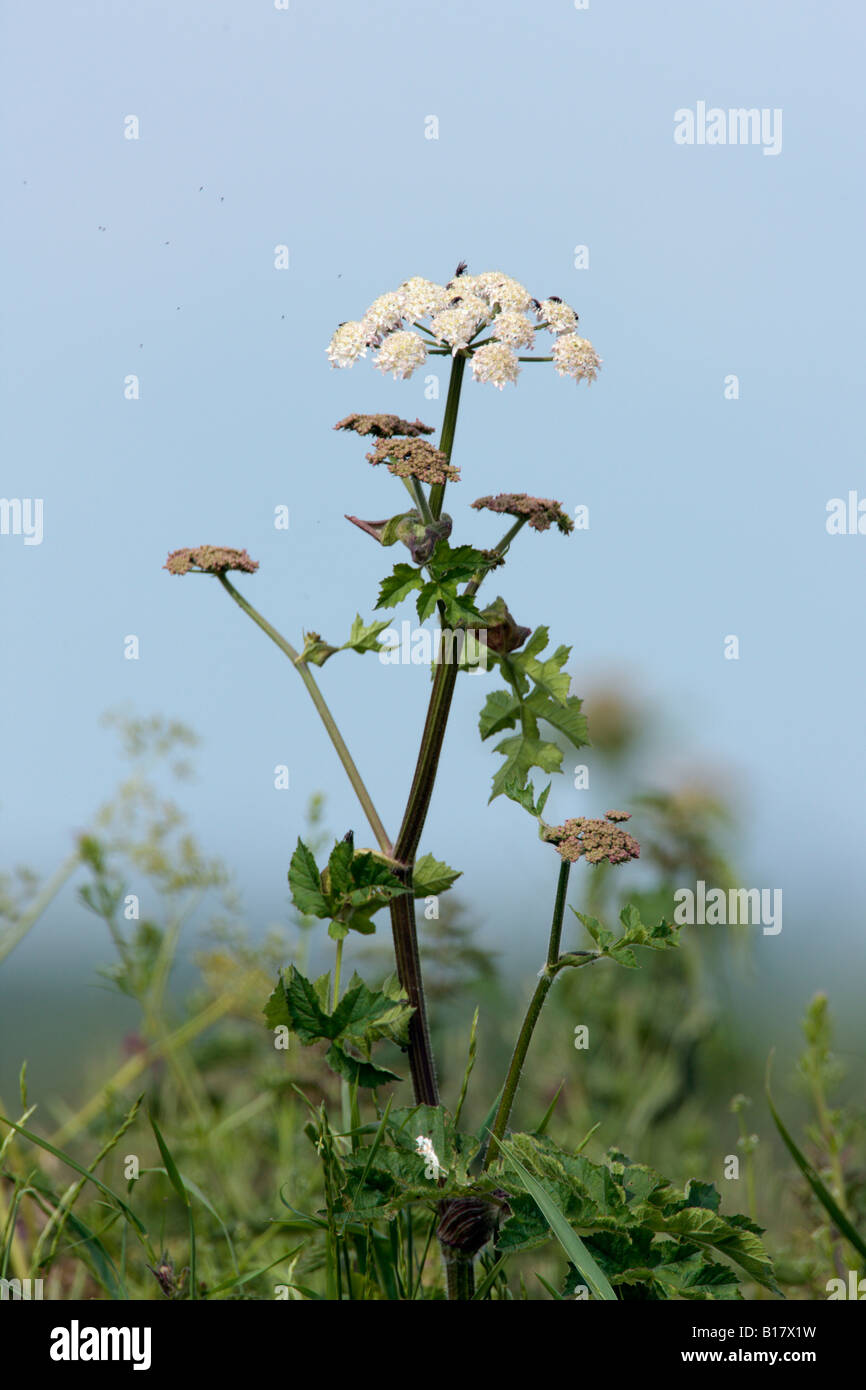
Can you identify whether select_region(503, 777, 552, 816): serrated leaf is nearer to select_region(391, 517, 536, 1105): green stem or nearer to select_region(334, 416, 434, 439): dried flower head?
select_region(391, 517, 536, 1105): green stem

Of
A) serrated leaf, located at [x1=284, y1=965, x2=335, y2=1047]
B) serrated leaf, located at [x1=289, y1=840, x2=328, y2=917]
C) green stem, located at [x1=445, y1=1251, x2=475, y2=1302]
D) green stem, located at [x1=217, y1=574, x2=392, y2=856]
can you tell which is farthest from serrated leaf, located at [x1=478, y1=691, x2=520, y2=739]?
A: green stem, located at [x1=445, y1=1251, x2=475, y2=1302]

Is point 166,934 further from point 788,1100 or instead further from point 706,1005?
point 788,1100

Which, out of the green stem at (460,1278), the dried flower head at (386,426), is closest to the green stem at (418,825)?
the dried flower head at (386,426)

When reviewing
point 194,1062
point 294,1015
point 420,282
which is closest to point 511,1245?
point 294,1015

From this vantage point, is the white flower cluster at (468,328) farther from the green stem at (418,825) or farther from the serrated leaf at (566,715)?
the serrated leaf at (566,715)

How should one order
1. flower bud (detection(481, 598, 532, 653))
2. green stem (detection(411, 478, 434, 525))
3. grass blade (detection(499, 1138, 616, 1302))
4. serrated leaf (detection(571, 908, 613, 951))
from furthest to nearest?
flower bud (detection(481, 598, 532, 653)) → green stem (detection(411, 478, 434, 525)) → serrated leaf (detection(571, 908, 613, 951)) → grass blade (detection(499, 1138, 616, 1302))
